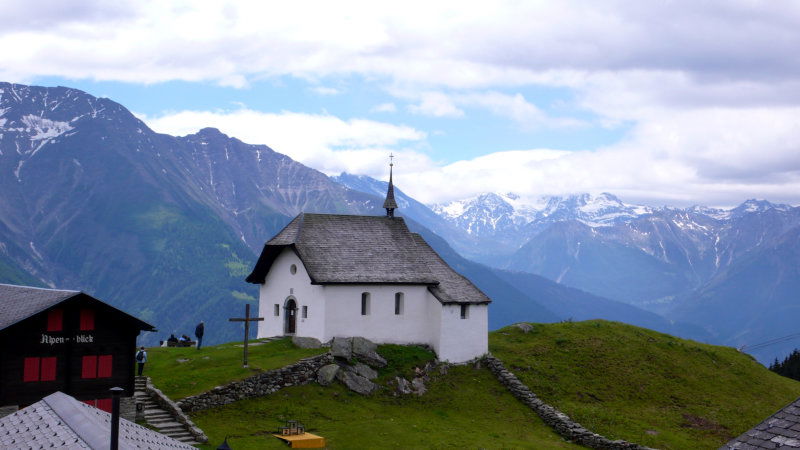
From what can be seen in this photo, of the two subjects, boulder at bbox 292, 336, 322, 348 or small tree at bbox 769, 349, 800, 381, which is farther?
small tree at bbox 769, 349, 800, 381

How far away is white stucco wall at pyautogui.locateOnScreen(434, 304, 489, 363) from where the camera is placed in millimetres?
60188

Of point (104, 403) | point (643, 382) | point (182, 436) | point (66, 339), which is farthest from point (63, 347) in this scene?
point (643, 382)

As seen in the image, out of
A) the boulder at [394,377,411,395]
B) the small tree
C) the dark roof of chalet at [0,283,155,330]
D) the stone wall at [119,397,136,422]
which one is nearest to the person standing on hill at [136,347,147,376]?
the dark roof of chalet at [0,283,155,330]

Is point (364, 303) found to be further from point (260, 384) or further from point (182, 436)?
point (182, 436)

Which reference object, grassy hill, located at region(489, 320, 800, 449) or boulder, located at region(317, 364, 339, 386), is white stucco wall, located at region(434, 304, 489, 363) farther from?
boulder, located at region(317, 364, 339, 386)

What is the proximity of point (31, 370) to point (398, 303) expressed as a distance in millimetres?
28432

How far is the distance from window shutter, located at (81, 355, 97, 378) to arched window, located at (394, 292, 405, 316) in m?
25.4

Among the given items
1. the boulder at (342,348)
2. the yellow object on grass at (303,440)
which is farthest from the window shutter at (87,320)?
the boulder at (342,348)

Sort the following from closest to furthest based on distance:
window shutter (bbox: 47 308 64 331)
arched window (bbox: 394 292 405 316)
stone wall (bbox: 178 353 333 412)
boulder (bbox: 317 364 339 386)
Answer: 1. window shutter (bbox: 47 308 64 331)
2. stone wall (bbox: 178 353 333 412)
3. boulder (bbox: 317 364 339 386)
4. arched window (bbox: 394 292 405 316)

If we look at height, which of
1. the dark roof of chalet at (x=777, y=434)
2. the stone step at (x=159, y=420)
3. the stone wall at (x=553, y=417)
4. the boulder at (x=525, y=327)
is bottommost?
the stone wall at (x=553, y=417)

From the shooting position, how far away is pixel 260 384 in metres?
49.1

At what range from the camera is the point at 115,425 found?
826 inches

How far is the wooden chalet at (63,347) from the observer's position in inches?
1473

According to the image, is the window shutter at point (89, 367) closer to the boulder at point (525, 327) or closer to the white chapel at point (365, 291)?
the white chapel at point (365, 291)
